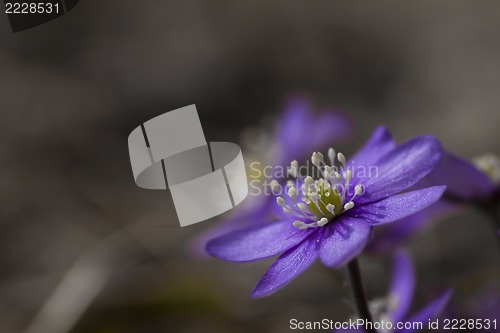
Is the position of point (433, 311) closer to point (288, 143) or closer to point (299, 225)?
point (299, 225)

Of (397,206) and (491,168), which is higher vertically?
(397,206)

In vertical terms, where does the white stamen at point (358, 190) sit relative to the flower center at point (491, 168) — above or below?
above

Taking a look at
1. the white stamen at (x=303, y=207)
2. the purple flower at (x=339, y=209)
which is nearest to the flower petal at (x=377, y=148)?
the purple flower at (x=339, y=209)

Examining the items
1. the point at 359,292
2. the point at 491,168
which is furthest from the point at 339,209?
the point at 491,168

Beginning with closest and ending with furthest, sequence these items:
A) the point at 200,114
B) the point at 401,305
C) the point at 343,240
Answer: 1. the point at 343,240
2. the point at 401,305
3. the point at 200,114

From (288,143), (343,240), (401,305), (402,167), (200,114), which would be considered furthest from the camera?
(200,114)

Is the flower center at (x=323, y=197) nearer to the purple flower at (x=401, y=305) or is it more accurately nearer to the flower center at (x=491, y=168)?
the purple flower at (x=401, y=305)

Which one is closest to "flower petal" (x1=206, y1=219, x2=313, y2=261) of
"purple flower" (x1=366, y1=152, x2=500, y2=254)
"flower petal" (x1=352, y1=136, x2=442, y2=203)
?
"flower petal" (x1=352, y1=136, x2=442, y2=203)

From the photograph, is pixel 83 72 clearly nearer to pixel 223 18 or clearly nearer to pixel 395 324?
pixel 223 18

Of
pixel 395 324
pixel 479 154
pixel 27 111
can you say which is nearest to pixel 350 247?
pixel 395 324
